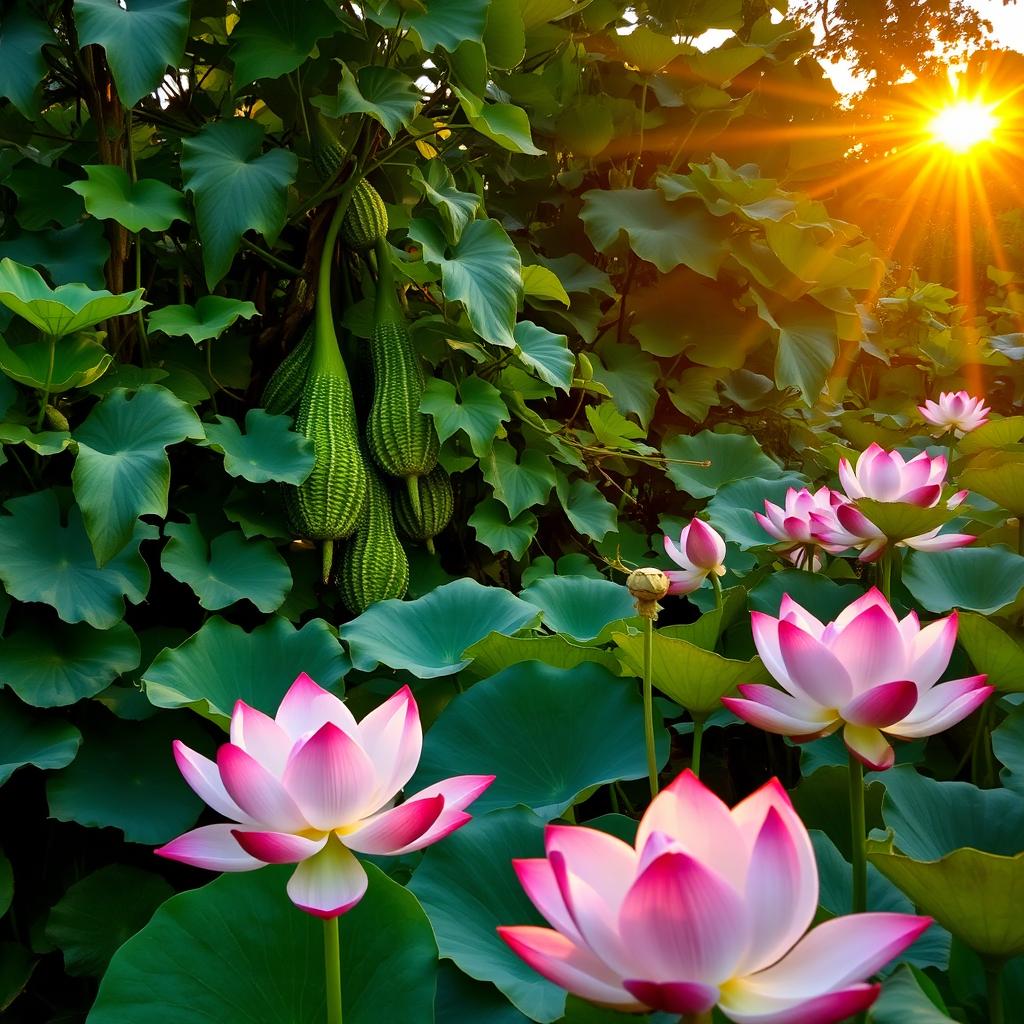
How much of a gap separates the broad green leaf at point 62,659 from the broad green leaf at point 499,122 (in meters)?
0.84

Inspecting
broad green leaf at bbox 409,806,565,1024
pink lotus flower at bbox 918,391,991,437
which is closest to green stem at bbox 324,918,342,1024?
broad green leaf at bbox 409,806,565,1024

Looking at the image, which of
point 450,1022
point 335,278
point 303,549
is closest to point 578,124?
point 335,278

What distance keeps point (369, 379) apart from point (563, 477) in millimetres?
404

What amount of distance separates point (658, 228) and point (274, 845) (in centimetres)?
170

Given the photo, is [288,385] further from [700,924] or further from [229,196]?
[700,924]

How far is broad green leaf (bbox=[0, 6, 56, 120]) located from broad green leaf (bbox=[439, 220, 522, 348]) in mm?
541

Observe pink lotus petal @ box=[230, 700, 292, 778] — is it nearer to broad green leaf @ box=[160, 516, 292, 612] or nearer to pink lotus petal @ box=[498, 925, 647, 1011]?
pink lotus petal @ box=[498, 925, 647, 1011]

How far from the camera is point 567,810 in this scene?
2.40 ft

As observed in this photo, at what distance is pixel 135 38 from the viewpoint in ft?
3.32

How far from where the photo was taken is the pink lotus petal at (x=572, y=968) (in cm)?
30

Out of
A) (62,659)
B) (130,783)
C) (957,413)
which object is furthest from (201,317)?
(957,413)

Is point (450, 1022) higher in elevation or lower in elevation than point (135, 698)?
lower

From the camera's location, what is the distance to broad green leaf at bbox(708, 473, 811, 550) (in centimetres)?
128

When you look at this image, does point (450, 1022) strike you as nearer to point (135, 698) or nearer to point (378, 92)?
point (135, 698)
